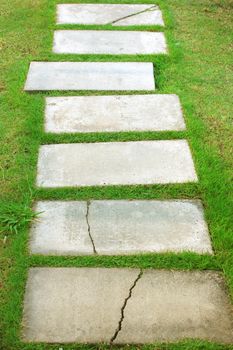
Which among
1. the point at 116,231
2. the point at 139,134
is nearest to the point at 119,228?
the point at 116,231

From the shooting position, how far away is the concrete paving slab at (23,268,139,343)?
2.39 metres

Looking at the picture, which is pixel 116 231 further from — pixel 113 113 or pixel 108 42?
pixel 108 42

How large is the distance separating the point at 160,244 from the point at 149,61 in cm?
245

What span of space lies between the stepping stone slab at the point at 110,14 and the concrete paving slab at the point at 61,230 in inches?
122

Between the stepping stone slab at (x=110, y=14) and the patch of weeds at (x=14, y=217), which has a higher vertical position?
the stepping stone slab at (x=110, y=14)

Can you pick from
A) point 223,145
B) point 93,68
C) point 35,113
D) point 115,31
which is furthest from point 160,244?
point 115,31

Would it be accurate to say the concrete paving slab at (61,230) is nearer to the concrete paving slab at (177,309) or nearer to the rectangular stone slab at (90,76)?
the concrete paving slab at (177,309)

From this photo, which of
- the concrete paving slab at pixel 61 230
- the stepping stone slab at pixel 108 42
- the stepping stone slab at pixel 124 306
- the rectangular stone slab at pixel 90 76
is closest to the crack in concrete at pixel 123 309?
the stepping stone slab at pixel 124 306

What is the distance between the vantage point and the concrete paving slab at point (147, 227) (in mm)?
2846

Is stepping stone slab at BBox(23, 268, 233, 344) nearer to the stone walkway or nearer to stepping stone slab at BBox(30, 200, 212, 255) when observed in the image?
the stone walkway

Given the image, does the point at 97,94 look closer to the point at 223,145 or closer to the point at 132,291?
the point at 223,145

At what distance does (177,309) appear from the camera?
252 cm

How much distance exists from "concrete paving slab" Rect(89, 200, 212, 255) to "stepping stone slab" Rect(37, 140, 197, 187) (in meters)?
0.23

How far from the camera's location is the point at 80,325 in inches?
95.6
